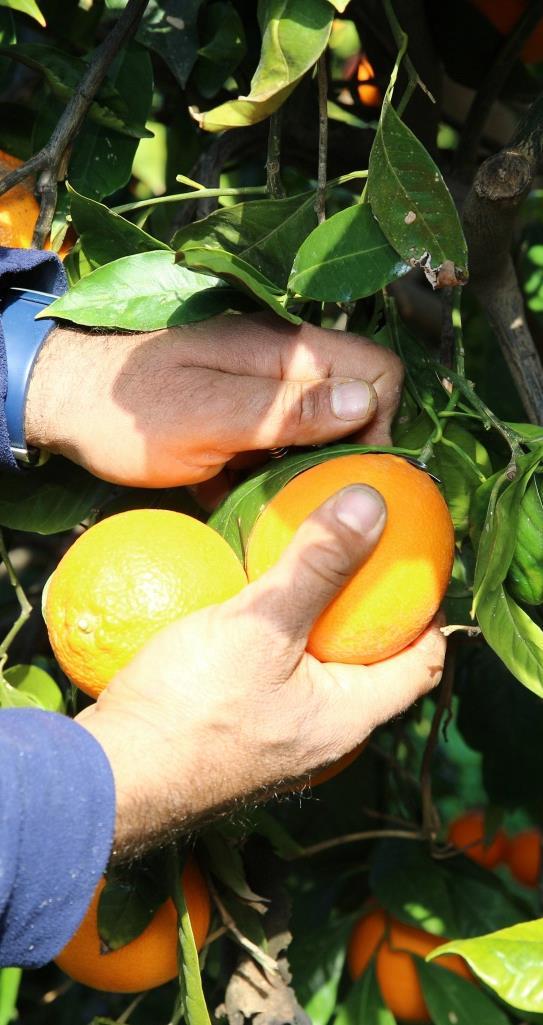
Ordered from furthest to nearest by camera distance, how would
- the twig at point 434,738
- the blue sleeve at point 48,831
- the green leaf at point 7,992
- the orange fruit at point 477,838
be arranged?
the orange fruit at point 477,838
the green leaf at point 7,992
the twig at point 434,738
the blue sleeve at point 48,831

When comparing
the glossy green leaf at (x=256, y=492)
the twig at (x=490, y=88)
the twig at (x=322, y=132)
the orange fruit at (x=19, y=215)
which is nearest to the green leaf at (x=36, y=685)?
the glossy green leaf at (x=256, y=492)

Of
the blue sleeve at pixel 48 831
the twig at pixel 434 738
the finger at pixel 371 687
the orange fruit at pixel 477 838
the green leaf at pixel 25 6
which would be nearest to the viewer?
the blue sleeve at pixel 48 831

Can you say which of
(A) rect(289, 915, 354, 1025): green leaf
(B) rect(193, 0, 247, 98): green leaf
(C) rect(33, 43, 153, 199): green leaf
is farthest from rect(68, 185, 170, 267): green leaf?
(A) rect(289, 915, 354, 1025): green leaf

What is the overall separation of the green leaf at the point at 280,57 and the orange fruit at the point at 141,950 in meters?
0.60

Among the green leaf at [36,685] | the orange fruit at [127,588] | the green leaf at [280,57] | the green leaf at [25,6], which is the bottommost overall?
the green leaf at [36,685]

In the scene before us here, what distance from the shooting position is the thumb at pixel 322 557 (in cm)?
64

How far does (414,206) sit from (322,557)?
247 millimetres

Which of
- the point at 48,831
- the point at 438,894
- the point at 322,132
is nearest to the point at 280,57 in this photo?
the point at 322,132

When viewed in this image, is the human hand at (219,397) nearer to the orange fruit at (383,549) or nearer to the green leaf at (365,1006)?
the orange fruit at (383,549)

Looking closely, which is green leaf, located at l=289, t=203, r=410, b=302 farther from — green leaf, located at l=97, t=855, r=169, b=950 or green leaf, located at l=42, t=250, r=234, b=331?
green leaf, located at l=97, t=855, r=169, b=950

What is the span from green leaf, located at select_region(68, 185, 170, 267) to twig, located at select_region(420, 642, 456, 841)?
0.43 metres

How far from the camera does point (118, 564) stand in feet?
2.27

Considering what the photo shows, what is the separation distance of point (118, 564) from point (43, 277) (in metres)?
0.29

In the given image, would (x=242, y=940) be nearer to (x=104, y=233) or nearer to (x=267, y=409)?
(x=267, y=409)
